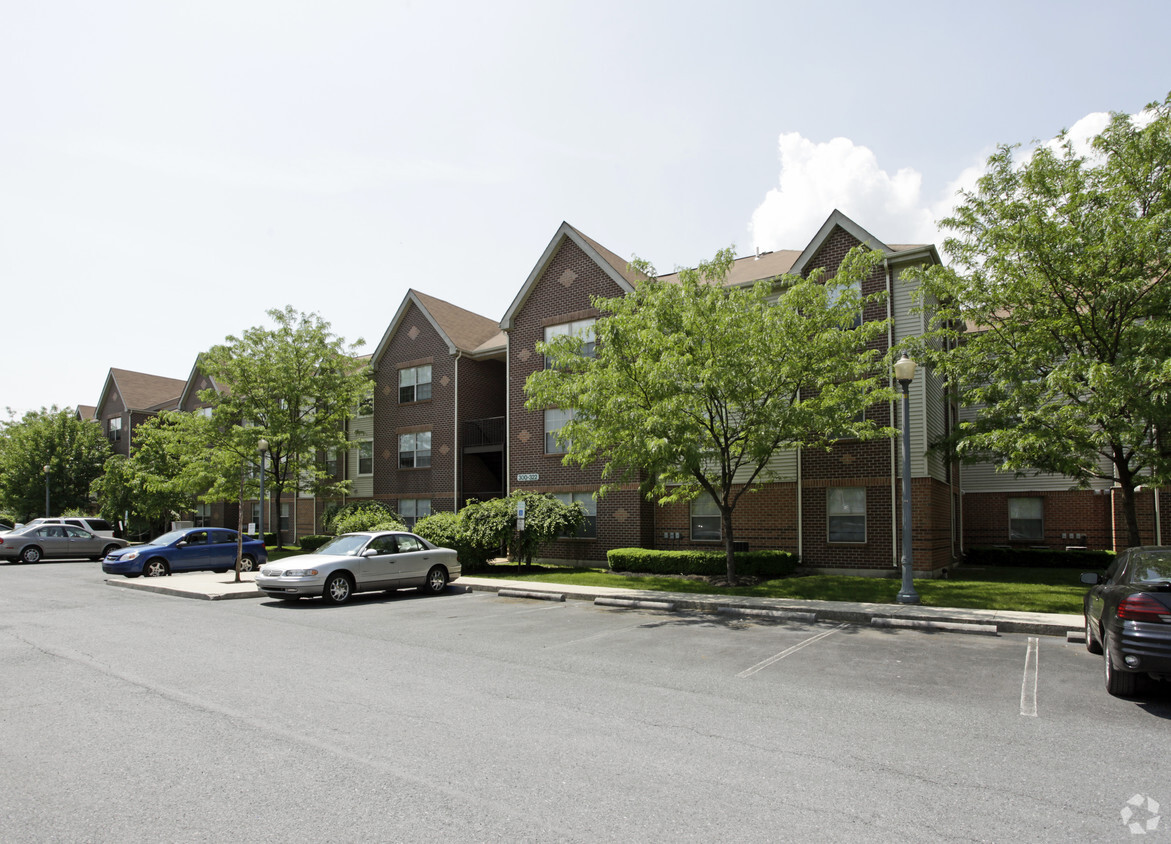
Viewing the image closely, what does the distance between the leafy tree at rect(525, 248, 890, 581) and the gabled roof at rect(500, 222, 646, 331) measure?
7359 mm

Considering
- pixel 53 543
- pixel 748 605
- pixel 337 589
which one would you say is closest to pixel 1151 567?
pixel 748 605

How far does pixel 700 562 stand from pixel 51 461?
132 feet

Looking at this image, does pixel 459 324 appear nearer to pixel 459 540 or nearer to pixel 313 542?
pixel 313 542

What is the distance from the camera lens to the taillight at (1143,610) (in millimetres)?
7059

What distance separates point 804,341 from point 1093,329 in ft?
17.1

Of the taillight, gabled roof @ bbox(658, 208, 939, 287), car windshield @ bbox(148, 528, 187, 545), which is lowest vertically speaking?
car windshield @ bbox(148, 528, 187, 545)

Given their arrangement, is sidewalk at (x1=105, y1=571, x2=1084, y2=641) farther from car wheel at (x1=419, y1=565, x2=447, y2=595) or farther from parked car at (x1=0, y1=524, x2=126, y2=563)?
parked car at (x1=0, y1=524, x2=126, y2=563)

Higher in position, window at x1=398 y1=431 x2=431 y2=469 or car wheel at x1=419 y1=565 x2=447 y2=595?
window at x1=398 y1=431 x2=431 y2=469

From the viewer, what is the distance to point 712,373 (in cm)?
1462

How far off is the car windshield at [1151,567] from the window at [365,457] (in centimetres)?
2842

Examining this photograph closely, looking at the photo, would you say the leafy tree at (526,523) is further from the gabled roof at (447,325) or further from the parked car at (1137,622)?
the parked car at (1137,622)

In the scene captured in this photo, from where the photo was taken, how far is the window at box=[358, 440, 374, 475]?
3241cm

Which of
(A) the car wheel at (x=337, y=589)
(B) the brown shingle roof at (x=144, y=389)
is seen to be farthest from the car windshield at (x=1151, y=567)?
(B) the brown shingle roof at (x=144, y=389)

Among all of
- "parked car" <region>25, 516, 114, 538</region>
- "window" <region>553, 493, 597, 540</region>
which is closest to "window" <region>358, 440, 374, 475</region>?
"window" <region>553, 493, 597, 540</region>
